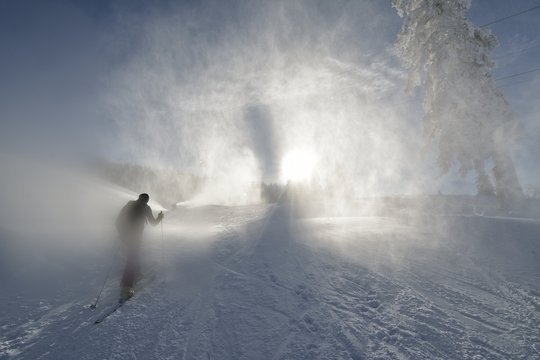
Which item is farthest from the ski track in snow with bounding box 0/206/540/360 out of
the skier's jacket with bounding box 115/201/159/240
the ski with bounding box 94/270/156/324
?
the skier's jacket with bounding box 115/201/159/240

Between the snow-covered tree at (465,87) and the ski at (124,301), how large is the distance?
1790cm

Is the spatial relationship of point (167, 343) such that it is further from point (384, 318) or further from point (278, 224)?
point (278, 224)

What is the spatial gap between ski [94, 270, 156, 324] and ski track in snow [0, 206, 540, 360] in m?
0.13

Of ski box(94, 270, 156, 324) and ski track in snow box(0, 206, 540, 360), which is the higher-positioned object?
ski box(94, 270, 156, 324)

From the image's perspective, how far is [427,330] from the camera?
17.2 ft

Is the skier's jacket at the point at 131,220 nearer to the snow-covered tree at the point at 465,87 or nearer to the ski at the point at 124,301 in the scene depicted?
the ski at the point at 124,301

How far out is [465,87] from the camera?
17391mm

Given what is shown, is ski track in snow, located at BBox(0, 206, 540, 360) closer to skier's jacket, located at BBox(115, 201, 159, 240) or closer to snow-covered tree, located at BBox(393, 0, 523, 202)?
skier's jacket, located at BBox(115, 201, 159, 240)

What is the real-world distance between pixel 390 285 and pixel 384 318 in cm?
164

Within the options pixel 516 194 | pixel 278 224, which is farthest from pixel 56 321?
pixel 516 194

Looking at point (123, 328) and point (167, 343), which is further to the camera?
point (123, 328)

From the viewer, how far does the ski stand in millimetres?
5727

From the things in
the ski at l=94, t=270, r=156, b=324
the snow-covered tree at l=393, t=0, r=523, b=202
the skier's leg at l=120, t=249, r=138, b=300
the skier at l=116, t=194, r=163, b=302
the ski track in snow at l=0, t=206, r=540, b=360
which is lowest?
the ski track in snow at l=0, t=206, r=540, b=360

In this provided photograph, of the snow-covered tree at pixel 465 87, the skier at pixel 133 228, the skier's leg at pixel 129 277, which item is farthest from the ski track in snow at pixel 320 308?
the snow-covered tree at pixel 465 87
